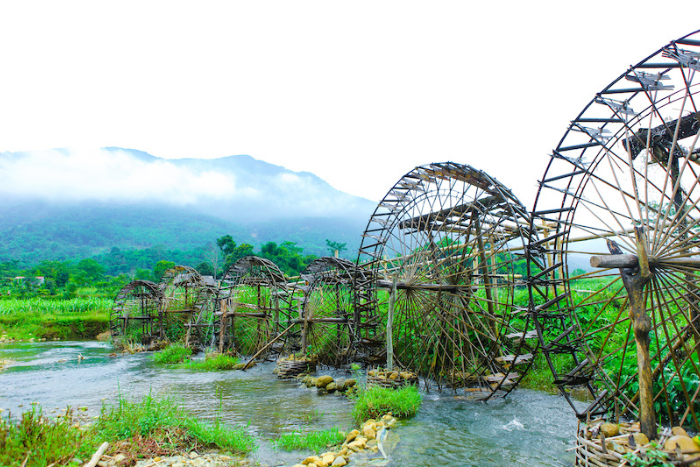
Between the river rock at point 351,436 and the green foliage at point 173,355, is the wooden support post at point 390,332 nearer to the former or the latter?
the river rock at point 351,436

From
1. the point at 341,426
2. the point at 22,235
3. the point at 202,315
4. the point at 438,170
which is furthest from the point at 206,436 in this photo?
the point at 22,235

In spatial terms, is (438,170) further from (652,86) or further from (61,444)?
(61,444)

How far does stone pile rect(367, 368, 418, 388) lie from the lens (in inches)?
429

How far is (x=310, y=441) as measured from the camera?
7.95 m

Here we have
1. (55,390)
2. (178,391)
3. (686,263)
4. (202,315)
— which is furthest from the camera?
(202,315)

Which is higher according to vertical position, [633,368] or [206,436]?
[633,368]

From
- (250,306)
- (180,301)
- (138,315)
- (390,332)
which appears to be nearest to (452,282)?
(390,332)

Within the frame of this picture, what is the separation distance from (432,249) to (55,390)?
13272mm

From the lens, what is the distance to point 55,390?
14.2 m

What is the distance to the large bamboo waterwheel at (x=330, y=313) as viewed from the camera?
16141 millimetres

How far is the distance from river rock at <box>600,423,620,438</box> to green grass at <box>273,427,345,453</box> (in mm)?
4509

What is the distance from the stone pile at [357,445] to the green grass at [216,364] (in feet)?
34.8

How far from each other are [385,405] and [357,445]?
220 cm

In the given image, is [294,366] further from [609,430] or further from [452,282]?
[609,430]
